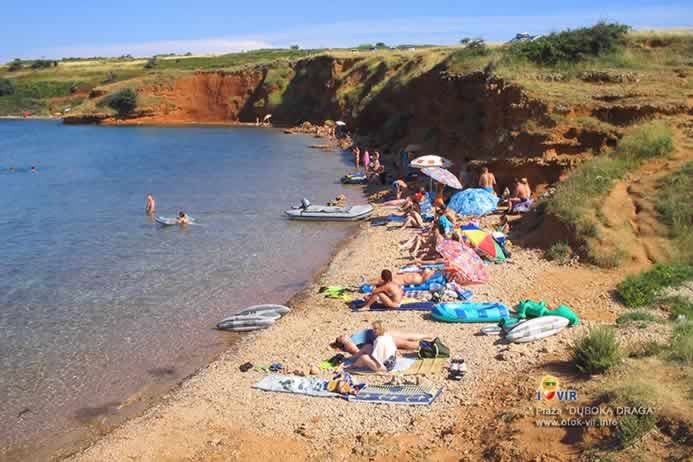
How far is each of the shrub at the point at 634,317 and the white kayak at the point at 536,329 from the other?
0.88m

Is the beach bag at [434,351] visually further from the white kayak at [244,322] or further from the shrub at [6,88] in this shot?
the shrub at [6,88]

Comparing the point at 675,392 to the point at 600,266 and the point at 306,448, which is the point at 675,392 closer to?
the point at 306,448

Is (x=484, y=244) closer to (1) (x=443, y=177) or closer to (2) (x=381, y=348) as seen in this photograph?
(1) (x=443, y=177)

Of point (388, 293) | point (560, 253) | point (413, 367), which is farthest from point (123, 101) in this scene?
point (413, 367)

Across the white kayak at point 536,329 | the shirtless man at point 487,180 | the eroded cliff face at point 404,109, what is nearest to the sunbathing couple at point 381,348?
the white kayak at point 536,329

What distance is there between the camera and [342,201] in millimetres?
24172

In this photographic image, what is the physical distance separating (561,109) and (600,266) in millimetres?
6911

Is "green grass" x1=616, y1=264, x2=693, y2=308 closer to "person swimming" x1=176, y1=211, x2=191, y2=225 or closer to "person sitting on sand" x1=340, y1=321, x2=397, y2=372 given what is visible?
"person sitting on sand" x1=340, y1=321, x2=397, y2=372

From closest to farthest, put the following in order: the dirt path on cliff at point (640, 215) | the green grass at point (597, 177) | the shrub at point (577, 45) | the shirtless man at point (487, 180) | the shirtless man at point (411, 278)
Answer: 1. the shirtless man at point (411, 278)
2. the dirt path on cliff at point (640, 215)
3. the green grass at point (597, 177)
4. the shirtless man at point (487, 180)
5. the shrub at point (577, 45)

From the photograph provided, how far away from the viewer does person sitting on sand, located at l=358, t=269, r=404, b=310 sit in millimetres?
12328

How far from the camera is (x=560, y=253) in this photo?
47.2ft

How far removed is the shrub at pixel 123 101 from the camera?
228 ft

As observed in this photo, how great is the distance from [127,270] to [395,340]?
984cm

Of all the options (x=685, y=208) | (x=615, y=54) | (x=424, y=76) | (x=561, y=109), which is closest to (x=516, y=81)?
(x=561, y=109)
